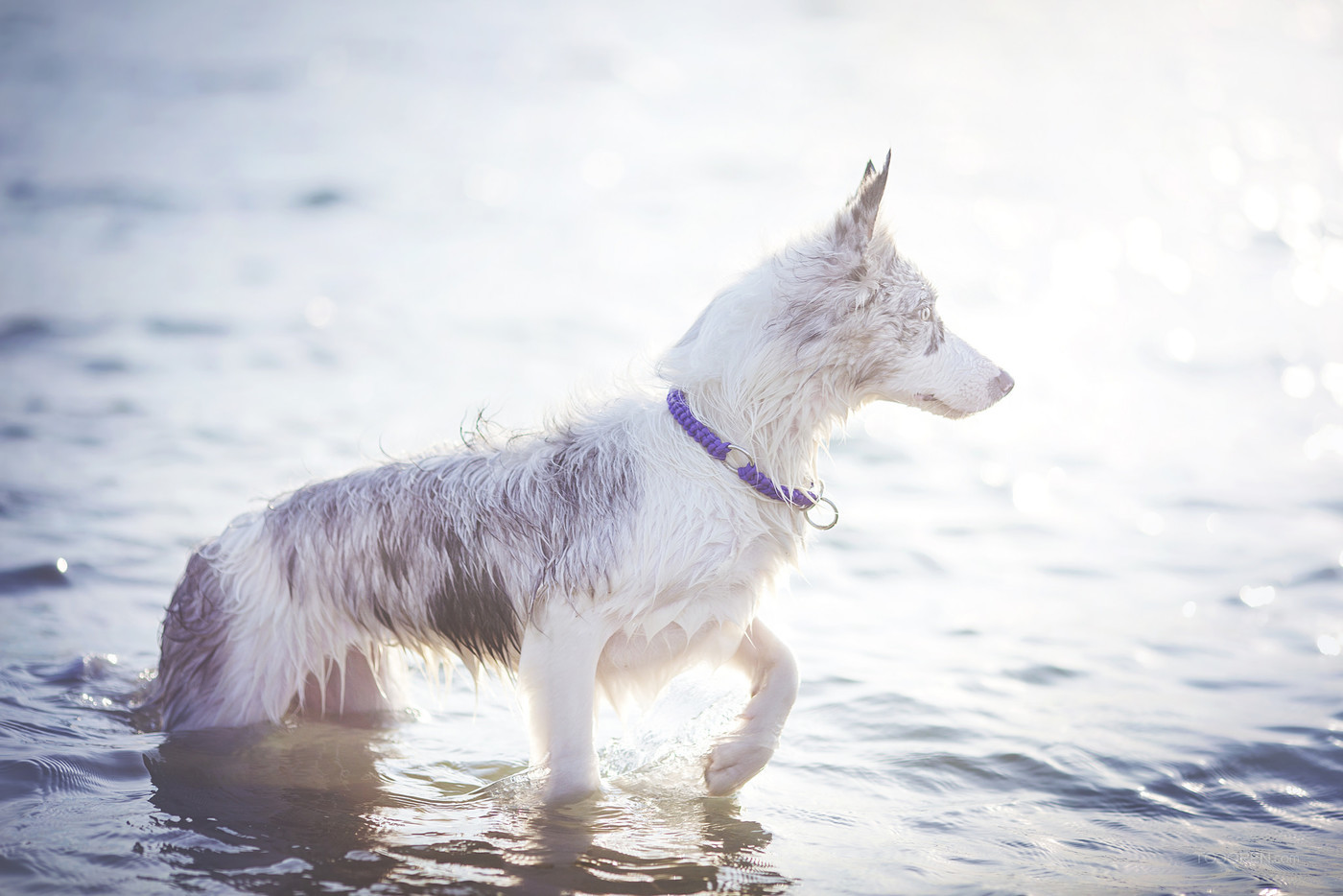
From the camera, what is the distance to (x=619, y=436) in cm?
421

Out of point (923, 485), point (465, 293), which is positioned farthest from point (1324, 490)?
point (465, 293)

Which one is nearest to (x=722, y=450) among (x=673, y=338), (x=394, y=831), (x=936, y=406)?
(x=936, y=406)

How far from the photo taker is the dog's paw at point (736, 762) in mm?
4355

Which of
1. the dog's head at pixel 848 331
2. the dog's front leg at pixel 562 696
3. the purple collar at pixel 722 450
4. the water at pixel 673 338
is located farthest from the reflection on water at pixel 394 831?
the dog's head at pixel 848 331

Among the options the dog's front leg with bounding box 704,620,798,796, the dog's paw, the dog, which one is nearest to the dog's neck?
the dog

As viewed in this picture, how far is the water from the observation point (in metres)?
4.32

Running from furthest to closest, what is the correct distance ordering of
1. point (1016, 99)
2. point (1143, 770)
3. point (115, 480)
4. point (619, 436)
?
point (1016, 99) → point (115, 480) → point (1143, 770) → point (619, 436)

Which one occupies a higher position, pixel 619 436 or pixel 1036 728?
pixel 619 436

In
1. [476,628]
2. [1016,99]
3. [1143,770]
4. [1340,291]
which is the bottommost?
[1143,770]

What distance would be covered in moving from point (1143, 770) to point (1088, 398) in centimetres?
533

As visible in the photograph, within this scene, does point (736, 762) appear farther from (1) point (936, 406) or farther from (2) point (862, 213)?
(2) point (862, 213)

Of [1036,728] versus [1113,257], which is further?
[1113,257]

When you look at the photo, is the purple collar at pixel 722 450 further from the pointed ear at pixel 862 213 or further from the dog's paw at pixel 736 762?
the dog's paw at pixel 736 762

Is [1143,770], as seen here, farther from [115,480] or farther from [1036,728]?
[115,480]
